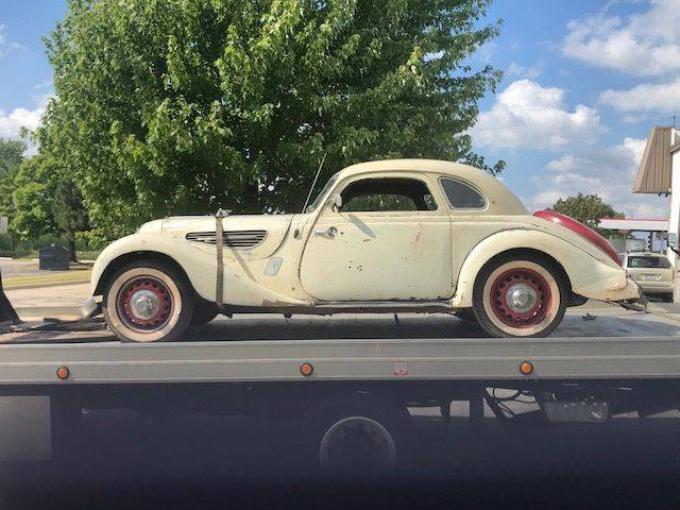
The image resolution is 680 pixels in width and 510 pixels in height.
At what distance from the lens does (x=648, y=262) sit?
16234mm

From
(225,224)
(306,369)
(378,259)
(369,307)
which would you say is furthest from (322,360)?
(225,224)

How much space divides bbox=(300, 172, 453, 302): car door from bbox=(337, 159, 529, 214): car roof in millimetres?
353

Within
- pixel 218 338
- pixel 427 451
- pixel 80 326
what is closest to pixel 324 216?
pixel 218 338

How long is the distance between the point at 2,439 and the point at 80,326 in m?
0.83

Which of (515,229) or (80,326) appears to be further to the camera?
(80,326)

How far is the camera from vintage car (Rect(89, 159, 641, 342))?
3766mm

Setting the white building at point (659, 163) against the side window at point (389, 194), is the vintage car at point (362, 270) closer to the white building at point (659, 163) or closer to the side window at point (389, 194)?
the side window at point (389, 194)

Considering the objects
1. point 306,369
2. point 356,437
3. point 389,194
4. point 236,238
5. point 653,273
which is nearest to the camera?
point 306,369

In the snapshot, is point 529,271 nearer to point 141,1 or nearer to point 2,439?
point 2,439

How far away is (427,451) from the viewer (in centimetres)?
380

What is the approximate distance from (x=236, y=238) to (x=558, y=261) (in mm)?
1860

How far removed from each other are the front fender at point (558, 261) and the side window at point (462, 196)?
256 millimetres

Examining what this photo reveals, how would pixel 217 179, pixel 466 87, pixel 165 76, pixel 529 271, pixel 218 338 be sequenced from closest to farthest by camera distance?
pixel 529 271 → pixel 218 338 → pixel 165 76 → pixel 217 179 → pixel 466 87

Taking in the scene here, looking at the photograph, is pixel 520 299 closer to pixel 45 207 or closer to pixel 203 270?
pixel 203 270
